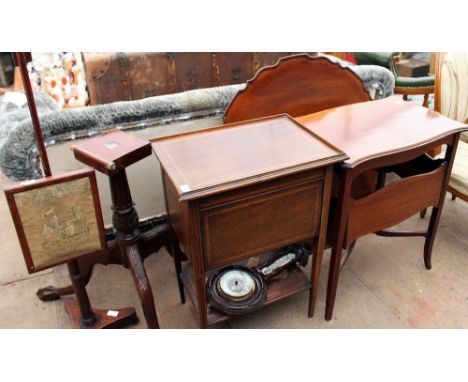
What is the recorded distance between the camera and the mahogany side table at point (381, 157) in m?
1.49

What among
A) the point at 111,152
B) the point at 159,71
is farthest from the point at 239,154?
the point at 159,71

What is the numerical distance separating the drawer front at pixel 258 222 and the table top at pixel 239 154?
0.08m

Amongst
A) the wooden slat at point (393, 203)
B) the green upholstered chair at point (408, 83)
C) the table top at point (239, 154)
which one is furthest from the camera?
the green upholstered chair at point (408, 83)

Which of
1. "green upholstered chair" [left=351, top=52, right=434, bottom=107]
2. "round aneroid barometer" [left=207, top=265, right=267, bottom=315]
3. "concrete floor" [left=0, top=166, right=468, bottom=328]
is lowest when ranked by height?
"concrete floor" [left=0, top=166, right=468, bottom=328]

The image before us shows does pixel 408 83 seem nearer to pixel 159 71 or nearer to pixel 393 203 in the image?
pixel 393 203

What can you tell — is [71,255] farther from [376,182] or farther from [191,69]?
[191,69]

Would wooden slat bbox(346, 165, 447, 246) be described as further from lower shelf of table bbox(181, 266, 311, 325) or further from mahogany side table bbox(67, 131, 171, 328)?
mahogany side table bbox(67, 131, 171, 328)

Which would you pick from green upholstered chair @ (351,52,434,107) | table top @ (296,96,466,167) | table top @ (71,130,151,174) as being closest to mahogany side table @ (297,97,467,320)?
table top @ (296,96,466,167)

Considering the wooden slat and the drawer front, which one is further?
the wooden slat

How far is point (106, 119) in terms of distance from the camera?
1.77 metres

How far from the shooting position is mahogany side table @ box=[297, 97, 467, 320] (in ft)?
4.88

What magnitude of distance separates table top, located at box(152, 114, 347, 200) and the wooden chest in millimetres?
1402

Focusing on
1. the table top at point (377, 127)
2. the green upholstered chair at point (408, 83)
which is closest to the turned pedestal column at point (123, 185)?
the table top at point (377, 127)

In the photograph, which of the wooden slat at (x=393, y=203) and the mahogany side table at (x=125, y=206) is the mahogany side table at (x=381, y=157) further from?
the mahogany side table at (x=125, y=206)
